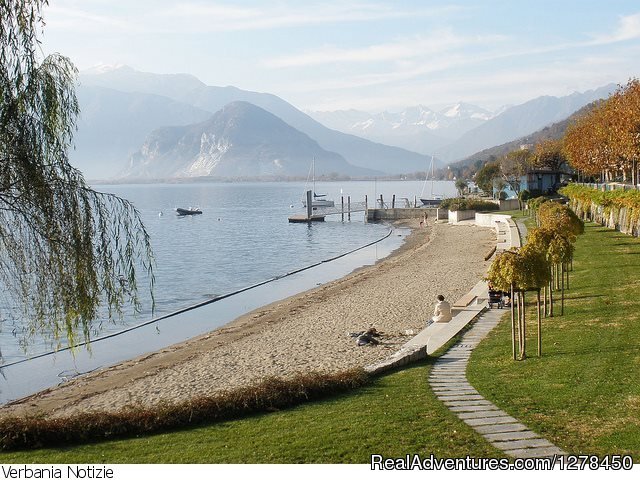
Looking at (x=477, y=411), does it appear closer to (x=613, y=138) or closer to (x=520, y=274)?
(x=520, y=274)

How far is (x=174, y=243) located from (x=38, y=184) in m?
64.9

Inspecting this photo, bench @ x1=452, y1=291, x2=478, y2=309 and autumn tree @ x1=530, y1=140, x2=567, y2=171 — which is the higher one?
autumn tree @ x1=530, y1=140, x2=567, y2=171

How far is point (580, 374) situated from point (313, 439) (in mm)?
4908

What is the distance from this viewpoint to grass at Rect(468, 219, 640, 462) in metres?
9.07

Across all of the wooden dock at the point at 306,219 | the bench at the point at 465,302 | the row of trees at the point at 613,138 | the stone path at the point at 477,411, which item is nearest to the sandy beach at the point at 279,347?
the bench at the point at 465,302

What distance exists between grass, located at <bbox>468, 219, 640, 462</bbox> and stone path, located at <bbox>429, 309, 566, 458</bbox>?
0.17 m

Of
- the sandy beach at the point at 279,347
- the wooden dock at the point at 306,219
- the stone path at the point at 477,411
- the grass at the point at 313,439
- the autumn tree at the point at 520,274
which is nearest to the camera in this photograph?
the stone path at the point at 477,411

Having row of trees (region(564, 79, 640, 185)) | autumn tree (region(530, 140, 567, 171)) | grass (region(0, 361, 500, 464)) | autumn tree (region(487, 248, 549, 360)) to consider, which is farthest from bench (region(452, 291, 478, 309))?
autumn tree (region(530, 140, 567, 171))

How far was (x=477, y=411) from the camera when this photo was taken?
10.2 metres

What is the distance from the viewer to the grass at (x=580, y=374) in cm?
907

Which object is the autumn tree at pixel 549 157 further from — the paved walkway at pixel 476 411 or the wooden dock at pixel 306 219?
the paved walkway at pixel 476 411

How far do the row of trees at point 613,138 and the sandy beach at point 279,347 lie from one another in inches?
365

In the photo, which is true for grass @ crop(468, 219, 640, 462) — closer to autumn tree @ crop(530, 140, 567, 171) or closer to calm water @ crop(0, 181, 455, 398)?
calm water @ crop(0, 181, 455, 398)

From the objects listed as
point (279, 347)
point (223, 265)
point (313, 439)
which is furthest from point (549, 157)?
point (313, 439)
